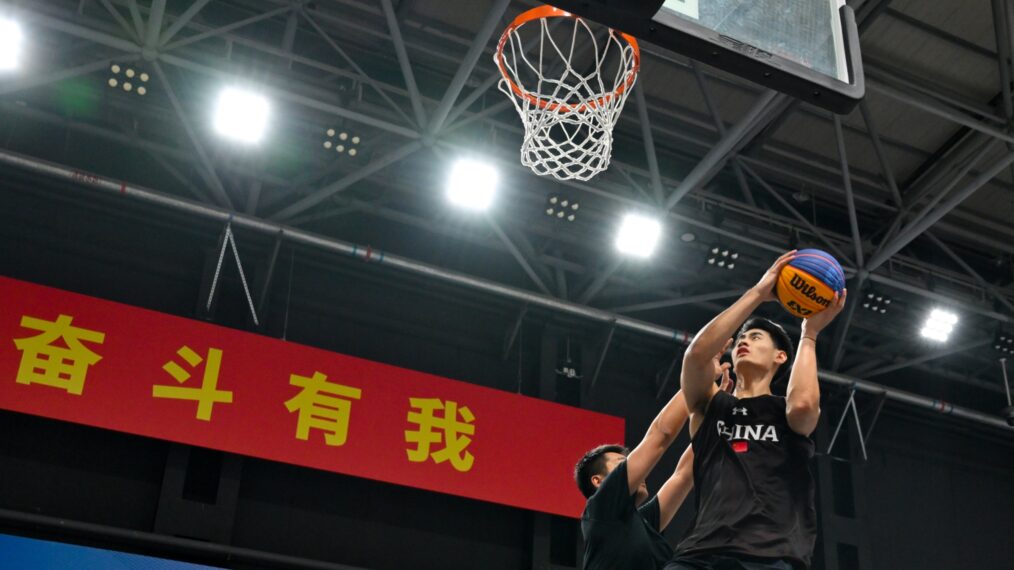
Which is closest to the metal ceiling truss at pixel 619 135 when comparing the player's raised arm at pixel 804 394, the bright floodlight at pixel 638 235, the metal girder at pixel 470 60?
the metal girder at pixel 470 60

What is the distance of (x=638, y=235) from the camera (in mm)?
12016

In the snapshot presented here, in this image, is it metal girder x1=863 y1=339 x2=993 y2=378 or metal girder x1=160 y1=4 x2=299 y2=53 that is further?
metal girder x1=863 y1=339 x2=993 y2=378

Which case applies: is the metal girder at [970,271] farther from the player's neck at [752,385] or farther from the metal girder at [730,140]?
the player's neck at [752,385]

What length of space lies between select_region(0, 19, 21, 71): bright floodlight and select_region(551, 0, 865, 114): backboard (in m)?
7.41

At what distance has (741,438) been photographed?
13.1ft

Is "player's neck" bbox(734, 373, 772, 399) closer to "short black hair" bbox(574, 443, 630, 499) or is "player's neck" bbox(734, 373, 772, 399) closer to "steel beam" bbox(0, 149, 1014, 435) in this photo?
"short black hair" bbox(574, 443, 630, 499)

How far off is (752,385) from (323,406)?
305 inches

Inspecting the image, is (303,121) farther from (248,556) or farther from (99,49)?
(248,556)

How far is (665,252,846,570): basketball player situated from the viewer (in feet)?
12.4

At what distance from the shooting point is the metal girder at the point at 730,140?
34.8 feet

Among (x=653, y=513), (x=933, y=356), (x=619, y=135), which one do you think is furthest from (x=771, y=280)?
(x=933, y=356)

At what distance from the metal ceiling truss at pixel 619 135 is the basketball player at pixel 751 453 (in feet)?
20.1

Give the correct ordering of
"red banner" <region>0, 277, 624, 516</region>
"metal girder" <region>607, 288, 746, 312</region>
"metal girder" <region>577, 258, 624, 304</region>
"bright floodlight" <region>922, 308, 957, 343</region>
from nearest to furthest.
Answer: "red banner" <region>0, 277, 624, 516</region>, "metal girder" <region>577, 258, 624, 304</region>, "metal girder" <region>607, 288, 746, 312</region>, "bright floodlight" <region>922, 308, 957, 343</region>

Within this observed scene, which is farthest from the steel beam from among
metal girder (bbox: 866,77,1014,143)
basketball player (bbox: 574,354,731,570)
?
basketball player (bbox: 574,354,731,570)
